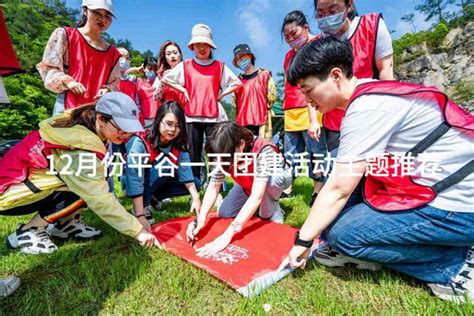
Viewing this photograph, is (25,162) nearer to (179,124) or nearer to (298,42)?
(179,124)

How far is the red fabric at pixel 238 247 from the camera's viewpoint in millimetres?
1699

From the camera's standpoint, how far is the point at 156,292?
1562 mm

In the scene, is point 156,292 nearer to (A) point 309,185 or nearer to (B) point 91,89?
(B) point 91,89

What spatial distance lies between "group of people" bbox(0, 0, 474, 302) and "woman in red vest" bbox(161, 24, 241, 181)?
2 centimetres

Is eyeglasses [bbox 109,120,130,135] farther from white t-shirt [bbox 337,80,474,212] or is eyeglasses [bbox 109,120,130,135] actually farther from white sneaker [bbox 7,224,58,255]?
white t-shirt [bbox 337,80,474,212]

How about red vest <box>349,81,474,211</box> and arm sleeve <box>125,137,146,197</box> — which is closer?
red vest <box>349,81,474,211</box>

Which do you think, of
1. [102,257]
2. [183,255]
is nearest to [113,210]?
[102,257]

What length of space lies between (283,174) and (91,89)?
1738 mm

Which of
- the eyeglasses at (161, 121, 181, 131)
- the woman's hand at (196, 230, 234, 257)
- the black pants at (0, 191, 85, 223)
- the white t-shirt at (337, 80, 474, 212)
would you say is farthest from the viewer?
the eyeglasses at (161, 121, 181, 131)

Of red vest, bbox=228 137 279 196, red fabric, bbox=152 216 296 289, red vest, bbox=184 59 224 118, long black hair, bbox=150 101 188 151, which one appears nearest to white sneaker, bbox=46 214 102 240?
red fabric, bbox=152 216 296 289

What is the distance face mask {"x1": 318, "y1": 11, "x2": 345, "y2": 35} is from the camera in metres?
2.24

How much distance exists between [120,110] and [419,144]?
5.16 ft

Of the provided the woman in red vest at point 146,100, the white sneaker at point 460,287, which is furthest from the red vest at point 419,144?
the woman in red vest at point 146,100

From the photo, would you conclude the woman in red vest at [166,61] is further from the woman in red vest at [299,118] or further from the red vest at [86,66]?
the woman in red vest at [299,118]
